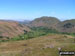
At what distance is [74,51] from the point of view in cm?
6169

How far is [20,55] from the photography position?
223ft

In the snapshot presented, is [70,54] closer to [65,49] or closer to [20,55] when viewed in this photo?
[65,49]

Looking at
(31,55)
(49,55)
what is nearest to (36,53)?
(31,55)

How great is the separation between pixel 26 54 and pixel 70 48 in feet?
61.9

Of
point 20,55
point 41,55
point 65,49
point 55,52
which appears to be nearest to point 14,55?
point 20,55

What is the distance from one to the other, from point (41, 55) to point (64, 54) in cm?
979

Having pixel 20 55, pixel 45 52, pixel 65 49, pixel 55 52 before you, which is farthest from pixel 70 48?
pixel 20 55

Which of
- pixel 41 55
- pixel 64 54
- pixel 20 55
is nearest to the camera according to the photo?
pixel 64 54

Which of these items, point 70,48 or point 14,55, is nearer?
point 70,48

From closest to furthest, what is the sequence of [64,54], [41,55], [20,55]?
[64,54]
[41,55]
[20,55]

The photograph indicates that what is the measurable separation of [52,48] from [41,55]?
8.41 metres

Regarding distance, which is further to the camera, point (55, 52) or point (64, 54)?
point (55, 52)

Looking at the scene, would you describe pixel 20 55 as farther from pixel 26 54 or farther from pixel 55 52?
pixel 55 52

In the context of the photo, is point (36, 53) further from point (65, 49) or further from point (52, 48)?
point (65, 49)
